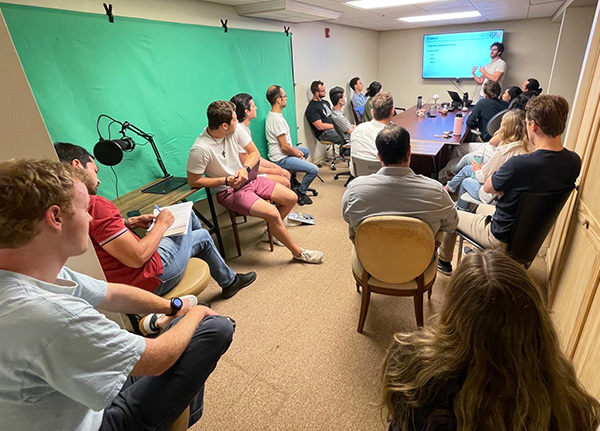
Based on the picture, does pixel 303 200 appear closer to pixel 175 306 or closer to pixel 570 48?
pixel 175 306

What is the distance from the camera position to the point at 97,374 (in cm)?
77

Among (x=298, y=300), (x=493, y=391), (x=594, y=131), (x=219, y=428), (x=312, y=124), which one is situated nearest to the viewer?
(x=493, y=391)

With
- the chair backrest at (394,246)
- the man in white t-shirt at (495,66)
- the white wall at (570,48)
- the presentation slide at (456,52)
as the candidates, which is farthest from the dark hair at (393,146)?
the presentation slide at (456,52)

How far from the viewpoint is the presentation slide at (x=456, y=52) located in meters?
6.25

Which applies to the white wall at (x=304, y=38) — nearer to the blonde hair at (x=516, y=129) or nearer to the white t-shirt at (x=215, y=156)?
the white t-shirt at (x=215, y=156)

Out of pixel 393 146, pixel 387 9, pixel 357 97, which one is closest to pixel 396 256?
pixel 393 146

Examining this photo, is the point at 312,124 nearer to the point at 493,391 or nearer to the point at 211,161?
the point at 211,161

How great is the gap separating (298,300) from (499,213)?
142 centimetres

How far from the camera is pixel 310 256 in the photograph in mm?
2682

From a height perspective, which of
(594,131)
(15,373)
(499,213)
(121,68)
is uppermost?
(121,68)

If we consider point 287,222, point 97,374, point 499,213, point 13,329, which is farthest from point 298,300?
point 13,329

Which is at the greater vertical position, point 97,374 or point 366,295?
point 97,374

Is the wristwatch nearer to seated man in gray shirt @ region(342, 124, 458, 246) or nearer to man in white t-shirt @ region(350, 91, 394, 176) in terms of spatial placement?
seated man in gray shirt @ region(342, 124, 458, 246)

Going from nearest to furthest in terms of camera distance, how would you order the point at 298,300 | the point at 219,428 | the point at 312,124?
1. the point at 219,428
2. the point at 298,300
3. the point at 312,124
